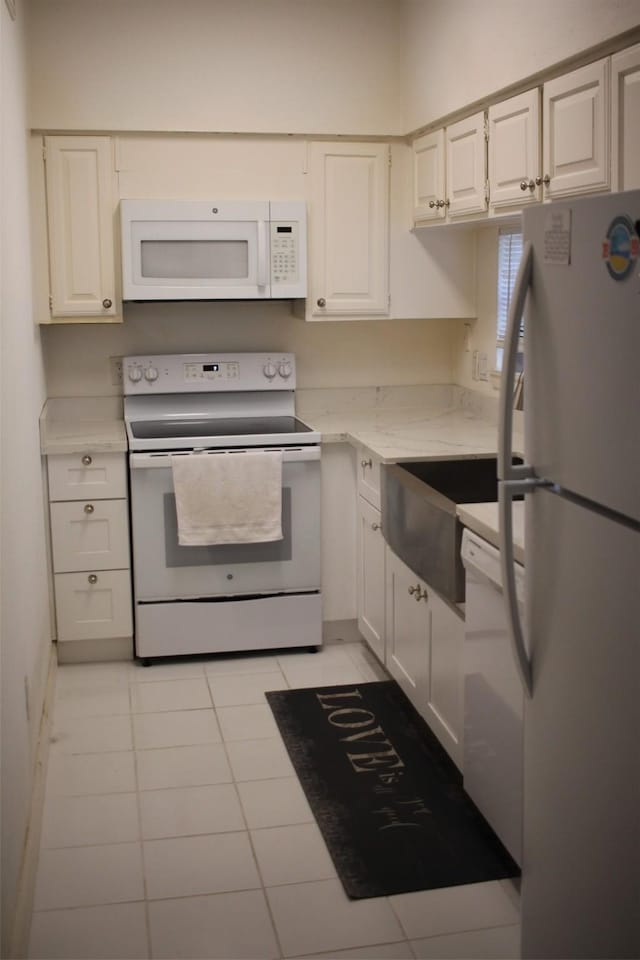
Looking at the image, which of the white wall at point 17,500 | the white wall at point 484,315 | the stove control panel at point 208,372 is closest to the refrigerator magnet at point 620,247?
the white wall at point 17,500

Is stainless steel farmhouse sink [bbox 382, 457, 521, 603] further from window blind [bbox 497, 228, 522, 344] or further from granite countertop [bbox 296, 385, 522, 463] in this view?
window blind [bbox 497, 228, 522, 344]

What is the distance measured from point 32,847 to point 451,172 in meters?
2.61

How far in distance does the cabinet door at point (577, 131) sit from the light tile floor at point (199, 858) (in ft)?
5.91

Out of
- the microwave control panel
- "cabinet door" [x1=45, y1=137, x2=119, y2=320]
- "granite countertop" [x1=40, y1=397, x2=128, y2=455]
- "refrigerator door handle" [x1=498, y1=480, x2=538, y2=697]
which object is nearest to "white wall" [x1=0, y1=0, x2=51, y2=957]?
"granite countertop" [x1=40, y1=397, x2=128, y2=455]

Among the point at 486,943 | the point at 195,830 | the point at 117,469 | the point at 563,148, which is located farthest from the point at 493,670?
the point at 117,469

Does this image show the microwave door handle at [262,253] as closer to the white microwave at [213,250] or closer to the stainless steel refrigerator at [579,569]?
the white microwave at [213,250]

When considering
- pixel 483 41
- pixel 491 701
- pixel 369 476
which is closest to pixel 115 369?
pixel 369 476

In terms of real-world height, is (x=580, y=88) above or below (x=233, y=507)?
above

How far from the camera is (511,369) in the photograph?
2.05 m

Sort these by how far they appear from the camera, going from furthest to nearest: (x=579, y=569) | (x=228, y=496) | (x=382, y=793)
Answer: (x=228, y=496)
(x=382, y=793)
(x=579, y=569)

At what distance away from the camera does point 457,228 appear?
438 cm

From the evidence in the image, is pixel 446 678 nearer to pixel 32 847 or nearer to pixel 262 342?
pixel 32 847

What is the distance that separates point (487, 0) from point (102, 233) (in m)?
1.70

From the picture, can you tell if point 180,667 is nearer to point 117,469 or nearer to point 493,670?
point 117,469
